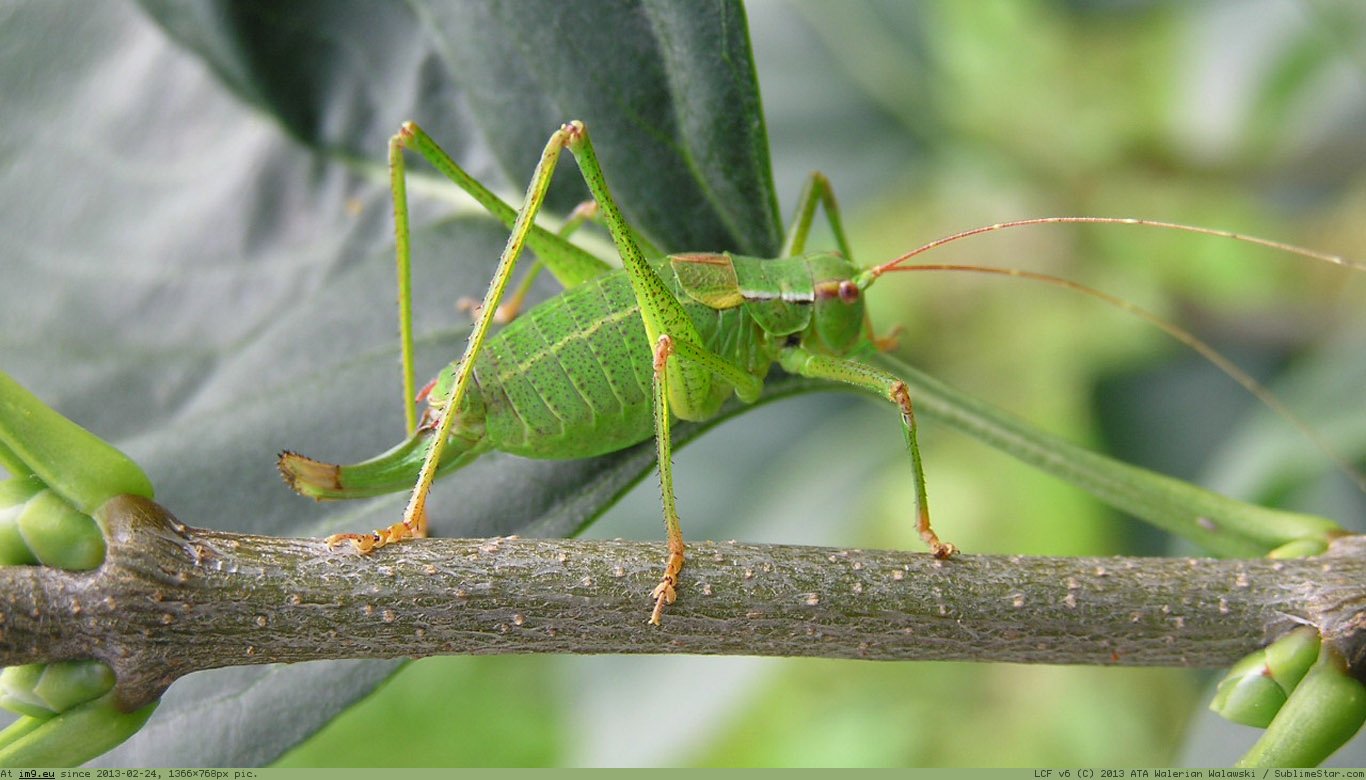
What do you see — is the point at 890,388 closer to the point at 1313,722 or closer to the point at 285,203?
the point at 1313,722

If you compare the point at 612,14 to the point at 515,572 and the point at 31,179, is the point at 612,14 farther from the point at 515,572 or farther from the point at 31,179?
the point at 31,179

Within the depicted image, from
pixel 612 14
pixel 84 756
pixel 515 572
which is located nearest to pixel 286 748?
pixel 84 756

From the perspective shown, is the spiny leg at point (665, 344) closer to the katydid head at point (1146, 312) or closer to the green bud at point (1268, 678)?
the katydid head at point (1146, 312)

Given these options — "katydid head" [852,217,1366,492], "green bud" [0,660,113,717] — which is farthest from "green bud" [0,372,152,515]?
"katydid head" [852,217,1366,492]

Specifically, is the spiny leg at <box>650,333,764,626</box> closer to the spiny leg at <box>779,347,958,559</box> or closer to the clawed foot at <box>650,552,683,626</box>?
the clawed foot at <box>650,552,683,626</box>

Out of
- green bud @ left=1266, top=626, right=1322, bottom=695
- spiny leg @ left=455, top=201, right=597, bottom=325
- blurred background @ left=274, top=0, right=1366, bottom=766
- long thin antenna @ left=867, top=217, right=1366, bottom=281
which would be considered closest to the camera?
green bud @ left=1266, top=626, right=1322, bottom=695

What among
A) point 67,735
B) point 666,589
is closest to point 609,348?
point 666,589
